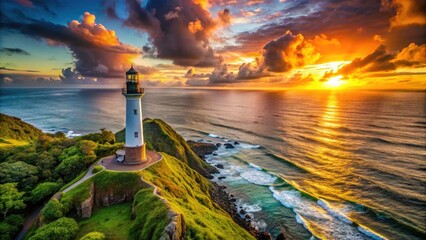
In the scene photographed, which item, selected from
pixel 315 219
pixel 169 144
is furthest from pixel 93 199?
pixel 315 219

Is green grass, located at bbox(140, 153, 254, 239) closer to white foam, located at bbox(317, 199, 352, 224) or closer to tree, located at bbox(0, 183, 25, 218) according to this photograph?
tree, located at bbox(0, 183, 25, 218)

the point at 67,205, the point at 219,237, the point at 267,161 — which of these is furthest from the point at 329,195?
the point at 67,205

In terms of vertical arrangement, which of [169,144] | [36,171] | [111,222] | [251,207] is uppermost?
[36,171]

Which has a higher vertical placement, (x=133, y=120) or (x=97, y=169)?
(x=133, y=120)

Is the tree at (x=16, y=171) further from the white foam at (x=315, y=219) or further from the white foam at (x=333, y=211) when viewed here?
the white foam at (x=333, y=211)

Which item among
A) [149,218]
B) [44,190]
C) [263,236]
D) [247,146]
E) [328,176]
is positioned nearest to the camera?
[149,218]

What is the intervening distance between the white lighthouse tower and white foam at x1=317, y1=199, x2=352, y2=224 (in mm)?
34652

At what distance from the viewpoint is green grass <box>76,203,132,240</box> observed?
2242 centimetres

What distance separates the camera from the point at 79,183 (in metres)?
29.3

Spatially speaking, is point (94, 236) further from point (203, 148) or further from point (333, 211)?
point (203, 148)

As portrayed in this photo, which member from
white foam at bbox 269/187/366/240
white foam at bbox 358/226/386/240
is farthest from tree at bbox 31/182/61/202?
white foam at bbox 358/226/386/240

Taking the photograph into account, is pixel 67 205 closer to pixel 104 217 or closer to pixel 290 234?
pixel 104 217

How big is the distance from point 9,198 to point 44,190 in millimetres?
3630

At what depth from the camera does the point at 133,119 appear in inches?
1373
